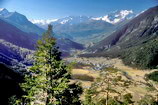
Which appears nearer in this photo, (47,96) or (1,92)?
(47,96)

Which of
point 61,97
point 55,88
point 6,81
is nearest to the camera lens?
point 55,88

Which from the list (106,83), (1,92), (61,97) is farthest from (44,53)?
(1,92)

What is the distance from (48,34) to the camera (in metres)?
28.7

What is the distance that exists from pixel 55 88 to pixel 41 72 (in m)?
2.79

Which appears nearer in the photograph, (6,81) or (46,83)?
(46,83)

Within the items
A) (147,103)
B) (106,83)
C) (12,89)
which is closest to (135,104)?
(147,103)

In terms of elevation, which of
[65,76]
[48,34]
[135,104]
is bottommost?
[135,104]

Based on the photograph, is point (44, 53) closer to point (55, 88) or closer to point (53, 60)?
point (53, 60)

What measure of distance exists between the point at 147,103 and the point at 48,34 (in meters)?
93.8

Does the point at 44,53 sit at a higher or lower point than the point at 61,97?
higher

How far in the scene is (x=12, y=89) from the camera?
456ft

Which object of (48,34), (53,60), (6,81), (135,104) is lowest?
(135,104)

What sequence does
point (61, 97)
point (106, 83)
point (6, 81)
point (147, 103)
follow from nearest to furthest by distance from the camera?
point (61, 97) → point (106, 83) → point (147, 103) → point (6, 81)

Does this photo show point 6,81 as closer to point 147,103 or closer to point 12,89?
point 12,89
